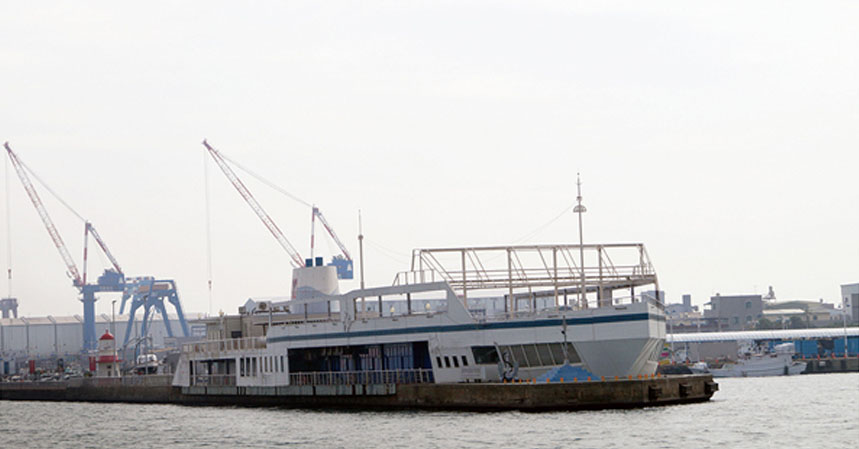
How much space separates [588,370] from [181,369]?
3983 centimetres

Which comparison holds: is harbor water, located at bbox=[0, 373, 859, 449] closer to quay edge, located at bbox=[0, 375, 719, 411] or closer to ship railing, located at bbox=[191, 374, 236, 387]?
quay edge, located at bbox=[0, 375, 719, 411]

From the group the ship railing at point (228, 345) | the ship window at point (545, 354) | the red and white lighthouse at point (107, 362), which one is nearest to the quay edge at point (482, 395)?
the ship railing at point (228, 345)

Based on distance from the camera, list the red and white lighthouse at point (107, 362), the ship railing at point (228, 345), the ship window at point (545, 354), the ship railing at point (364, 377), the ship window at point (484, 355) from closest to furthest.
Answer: the ship window at point (545, 354) < the ship window at point (484, 355) < the ship railing at point (364, 377) < the ship railing at point (228, 345) < the red and white lighthouse at point (107, 362)

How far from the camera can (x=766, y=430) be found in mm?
54875

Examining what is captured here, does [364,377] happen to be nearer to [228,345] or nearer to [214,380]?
[228,345]

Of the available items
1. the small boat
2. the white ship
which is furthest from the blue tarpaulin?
the small boat

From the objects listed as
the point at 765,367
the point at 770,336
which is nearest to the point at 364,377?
the point at 765,367

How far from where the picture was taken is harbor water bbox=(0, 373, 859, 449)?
51062mm

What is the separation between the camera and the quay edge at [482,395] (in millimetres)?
62594

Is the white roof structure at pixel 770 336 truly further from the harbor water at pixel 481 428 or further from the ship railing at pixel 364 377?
the ship railing at pixel 364 377

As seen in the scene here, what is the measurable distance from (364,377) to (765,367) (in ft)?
292

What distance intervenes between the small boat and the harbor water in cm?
7119

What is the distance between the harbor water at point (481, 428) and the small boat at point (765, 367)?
234ft

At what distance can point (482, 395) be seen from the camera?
64.9 meters
